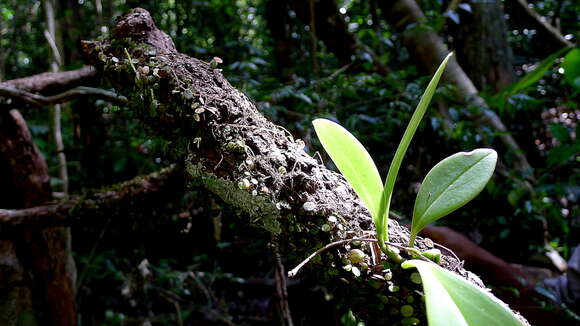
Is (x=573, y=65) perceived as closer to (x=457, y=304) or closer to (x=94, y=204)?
(x=457, y=304)

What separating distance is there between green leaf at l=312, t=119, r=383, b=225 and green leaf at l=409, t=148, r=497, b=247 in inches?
2.3

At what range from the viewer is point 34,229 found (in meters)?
1.09

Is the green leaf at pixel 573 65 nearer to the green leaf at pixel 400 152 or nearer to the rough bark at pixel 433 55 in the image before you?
the rough bark at pixel 433 55

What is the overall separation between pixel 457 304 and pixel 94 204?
38.2 inches

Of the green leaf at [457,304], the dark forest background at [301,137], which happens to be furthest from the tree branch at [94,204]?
the green leaf at [457,304]

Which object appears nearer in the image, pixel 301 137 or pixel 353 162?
pixel 353 162

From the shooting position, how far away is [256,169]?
55 cm

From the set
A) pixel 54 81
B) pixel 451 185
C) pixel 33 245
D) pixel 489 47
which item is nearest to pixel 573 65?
pixel 451 185

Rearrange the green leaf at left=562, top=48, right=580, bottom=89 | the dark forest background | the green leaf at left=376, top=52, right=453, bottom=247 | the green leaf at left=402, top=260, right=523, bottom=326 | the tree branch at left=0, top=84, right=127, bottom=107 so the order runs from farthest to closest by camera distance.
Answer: the dark forest background, the green leaf at left=562, top=48, right=580, bottom=89, the tree branch at left=0, top=84, right=127, bottom=107, the green leaf at left=376, top=52, right=453, bottom=247, the green leaf at left=402, top=260, right=523, bottom=326

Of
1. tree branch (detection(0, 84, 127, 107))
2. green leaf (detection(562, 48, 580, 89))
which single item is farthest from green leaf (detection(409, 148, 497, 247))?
green leaf (detection(562, 48, 580, 89))

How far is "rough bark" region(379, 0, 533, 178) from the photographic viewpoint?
1.89 metres

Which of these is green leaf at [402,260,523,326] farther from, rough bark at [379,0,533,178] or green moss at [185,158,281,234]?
rough bark at [379,0,533,178]

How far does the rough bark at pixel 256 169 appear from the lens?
0.49 meters

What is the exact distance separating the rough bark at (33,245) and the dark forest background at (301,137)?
0.11 metres
